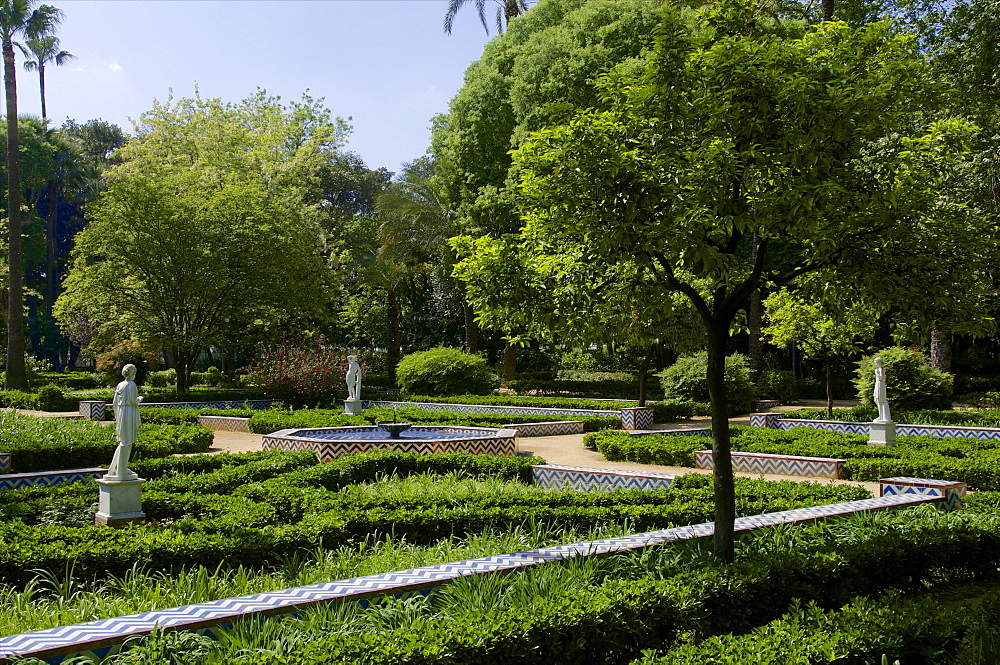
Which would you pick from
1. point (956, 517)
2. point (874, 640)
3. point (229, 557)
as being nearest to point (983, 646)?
point (874, 640)

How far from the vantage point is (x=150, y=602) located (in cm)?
Answer: 468

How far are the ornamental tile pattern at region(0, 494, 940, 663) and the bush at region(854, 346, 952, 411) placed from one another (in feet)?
51.4

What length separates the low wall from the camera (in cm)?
1457

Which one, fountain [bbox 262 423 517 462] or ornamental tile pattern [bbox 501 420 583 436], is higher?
fountain [bbox 262 423 517 462]

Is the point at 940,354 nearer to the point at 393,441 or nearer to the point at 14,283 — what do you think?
the point at 393,441

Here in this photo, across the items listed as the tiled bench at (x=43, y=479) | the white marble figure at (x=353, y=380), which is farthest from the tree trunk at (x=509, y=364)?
the tiled bench at (x=43, y=479)

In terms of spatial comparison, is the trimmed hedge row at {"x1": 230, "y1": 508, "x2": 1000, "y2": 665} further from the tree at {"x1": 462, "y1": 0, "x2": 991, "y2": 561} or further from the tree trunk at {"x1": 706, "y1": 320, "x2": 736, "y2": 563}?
the tree at {"x1": 462, "y1": 0, "x2": 991, "y2": 561}

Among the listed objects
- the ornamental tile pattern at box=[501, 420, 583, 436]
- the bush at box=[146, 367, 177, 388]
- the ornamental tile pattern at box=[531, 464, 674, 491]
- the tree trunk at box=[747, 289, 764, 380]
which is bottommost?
the ornamental tile pattern at box=[501, 420, 583, 436]

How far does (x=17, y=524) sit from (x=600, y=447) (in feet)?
32.1

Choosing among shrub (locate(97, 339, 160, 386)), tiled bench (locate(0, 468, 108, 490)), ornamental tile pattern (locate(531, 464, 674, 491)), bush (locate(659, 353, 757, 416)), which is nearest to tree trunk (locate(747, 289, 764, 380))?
bush (locate(659, 353, 757, 416))

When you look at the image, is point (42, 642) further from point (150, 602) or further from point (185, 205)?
point (185, 205)

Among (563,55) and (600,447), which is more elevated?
(563,55)

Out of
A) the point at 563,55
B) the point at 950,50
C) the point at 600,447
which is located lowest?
the point at 600,447

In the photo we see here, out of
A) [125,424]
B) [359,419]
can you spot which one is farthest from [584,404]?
[125,424]
